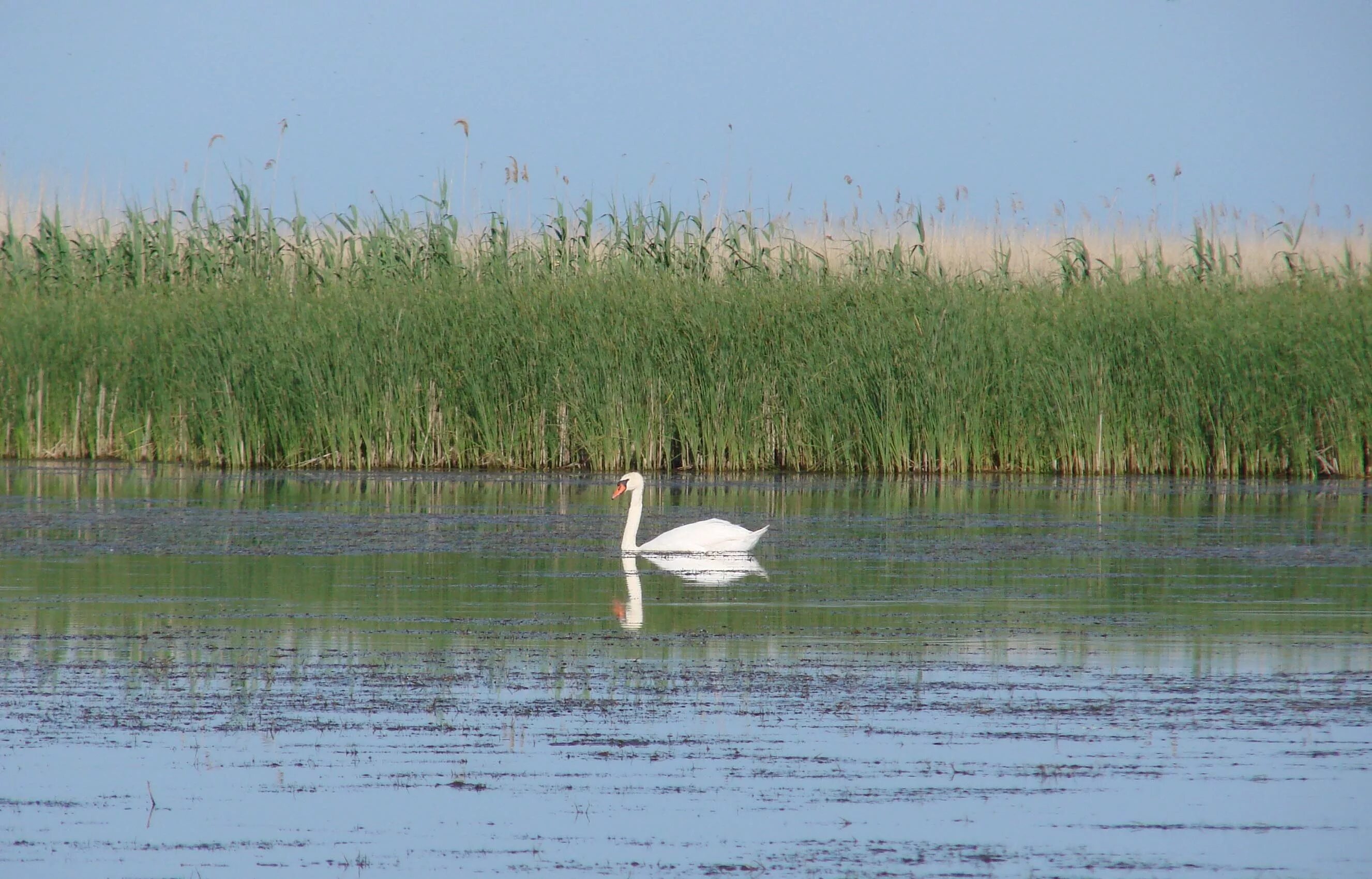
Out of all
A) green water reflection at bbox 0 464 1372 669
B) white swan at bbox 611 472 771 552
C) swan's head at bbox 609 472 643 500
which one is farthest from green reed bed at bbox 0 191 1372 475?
white swan at bbox 611 472 771 552

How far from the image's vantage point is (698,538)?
37.6ft

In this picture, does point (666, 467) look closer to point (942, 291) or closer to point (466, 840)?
point (942, 291)

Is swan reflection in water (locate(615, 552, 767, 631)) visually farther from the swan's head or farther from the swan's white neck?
the swan's head

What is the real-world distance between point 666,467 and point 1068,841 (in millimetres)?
14034

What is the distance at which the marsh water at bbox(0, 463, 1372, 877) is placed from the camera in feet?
15.3

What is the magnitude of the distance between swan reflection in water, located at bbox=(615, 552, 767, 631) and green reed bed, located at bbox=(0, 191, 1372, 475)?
6759mm

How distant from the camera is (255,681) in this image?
263 inches

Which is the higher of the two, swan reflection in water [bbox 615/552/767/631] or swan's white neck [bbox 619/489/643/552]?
swan's white neck [bbox 619/489/643/552]

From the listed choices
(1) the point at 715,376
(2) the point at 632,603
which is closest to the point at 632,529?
(2) the point at 632,603

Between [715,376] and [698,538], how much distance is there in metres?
6.98

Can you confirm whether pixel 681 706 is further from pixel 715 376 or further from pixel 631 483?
pixel 715 376

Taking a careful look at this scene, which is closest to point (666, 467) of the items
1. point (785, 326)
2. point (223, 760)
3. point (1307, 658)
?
point (785, 326)

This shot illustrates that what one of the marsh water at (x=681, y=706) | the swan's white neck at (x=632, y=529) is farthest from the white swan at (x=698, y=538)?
the marsh water at (x=681, y=706)

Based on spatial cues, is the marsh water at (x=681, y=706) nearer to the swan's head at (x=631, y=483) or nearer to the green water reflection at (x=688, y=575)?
the green water reflection at (x=688, y=575)
